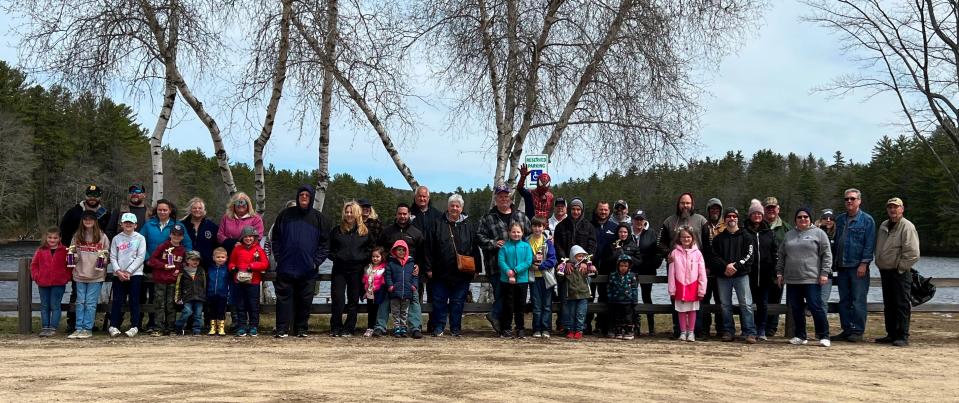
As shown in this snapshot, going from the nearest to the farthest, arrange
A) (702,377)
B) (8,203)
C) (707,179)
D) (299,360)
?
1. (702,377)
2. (299,360)
3. (8,203)
4. (707,179)

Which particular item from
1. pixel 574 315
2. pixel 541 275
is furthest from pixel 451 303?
pixel 574 315

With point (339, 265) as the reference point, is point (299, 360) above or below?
below

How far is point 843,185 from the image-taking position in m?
77.8

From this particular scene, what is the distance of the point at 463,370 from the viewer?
8125 mm

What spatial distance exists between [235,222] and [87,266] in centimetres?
191

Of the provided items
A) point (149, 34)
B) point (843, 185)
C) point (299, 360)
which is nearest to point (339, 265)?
point (299, 360)

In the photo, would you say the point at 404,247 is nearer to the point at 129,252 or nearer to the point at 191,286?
the point at 191,286

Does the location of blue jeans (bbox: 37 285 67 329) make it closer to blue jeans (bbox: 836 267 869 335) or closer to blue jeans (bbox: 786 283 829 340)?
blue jeans (bbox: 786 283 829 340)

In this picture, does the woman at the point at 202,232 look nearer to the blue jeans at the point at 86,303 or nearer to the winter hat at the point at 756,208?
the blue jeans at the point at 86,303

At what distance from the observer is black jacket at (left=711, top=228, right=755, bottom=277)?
1055 cm

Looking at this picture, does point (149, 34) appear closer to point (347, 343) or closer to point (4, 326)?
point (4, 326)

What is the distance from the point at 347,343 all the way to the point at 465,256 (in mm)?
1879

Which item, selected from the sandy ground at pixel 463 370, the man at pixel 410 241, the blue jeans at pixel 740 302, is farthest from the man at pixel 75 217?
the blue jeans at pixel 740 302

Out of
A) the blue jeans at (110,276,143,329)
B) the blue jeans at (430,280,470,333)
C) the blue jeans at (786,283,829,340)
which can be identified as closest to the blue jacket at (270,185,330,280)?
the blue jeans at (430,280,470,333)
